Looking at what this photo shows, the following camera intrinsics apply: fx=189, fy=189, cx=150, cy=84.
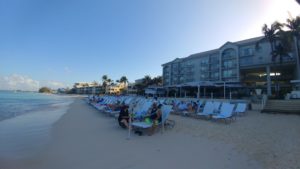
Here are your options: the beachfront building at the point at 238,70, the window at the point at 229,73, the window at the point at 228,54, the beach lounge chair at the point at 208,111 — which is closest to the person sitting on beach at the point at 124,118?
the beach lounge chair at the point at 208,111

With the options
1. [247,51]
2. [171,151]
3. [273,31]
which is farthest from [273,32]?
[171,151]

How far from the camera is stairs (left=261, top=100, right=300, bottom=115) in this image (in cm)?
1167

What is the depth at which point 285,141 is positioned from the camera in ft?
17.3

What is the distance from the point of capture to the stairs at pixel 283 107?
1167cm

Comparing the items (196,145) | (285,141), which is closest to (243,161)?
(196,145)

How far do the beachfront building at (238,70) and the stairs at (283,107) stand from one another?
10819 millimetres

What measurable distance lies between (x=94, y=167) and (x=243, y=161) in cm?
299

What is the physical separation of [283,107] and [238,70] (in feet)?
74.3

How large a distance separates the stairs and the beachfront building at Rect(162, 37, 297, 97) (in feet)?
35.5

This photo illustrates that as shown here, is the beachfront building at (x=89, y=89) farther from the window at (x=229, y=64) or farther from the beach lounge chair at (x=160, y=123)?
the beach lounge chair at (x=160, y=123)

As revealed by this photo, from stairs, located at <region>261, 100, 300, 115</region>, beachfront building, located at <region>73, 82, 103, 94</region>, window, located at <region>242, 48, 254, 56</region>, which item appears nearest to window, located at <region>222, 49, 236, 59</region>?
window, located at <region>242, 48, 254, 56</region>

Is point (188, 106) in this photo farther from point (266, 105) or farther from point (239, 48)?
point (239, 48)

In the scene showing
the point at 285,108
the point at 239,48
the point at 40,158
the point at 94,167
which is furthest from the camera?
the point at 239,48

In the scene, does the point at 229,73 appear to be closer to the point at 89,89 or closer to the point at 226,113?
the point at 226,113
